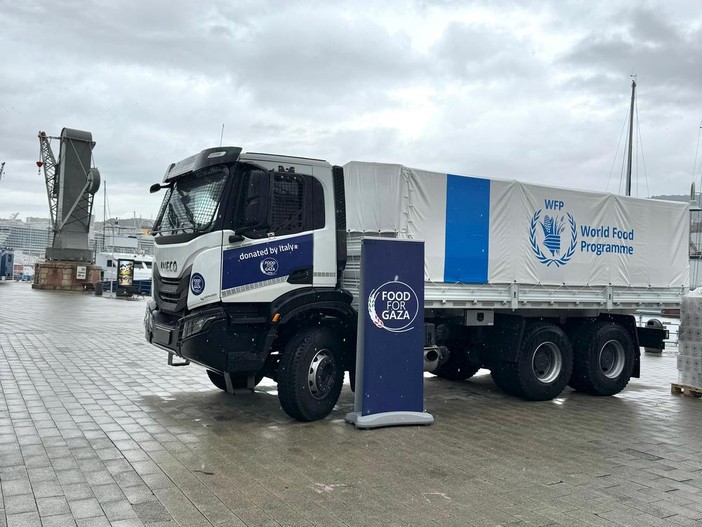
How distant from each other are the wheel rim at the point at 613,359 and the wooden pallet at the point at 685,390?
113 centimetres

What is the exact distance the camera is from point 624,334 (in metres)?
10.0

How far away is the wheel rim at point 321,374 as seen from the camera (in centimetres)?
721

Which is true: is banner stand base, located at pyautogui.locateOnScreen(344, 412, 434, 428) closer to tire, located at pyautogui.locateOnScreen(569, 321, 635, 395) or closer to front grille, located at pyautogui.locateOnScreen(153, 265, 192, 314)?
front grille, located at pyautogui.locateOnScreen(153, 265, 192, 314)

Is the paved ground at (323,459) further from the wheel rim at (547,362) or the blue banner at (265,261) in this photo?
the blue banner at (265,261)

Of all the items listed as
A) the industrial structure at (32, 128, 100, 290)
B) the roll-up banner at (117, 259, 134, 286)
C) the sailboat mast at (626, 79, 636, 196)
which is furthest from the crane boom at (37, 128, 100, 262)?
the sailboat mast at (626, 79, 636, 196)

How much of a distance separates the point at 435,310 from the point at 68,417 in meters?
4.72

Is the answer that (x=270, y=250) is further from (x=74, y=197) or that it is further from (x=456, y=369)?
(x=74, y=197)

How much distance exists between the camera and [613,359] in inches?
396

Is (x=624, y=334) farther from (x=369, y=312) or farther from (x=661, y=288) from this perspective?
(x=369, y=312)

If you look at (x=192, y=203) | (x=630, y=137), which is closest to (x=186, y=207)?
(x=192, y=203)

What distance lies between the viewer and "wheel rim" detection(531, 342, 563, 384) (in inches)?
363

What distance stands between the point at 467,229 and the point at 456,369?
3473 mm

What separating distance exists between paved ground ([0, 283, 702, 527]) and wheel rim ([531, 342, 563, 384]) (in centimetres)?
41

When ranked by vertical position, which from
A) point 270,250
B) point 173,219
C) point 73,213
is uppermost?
point 73,213
